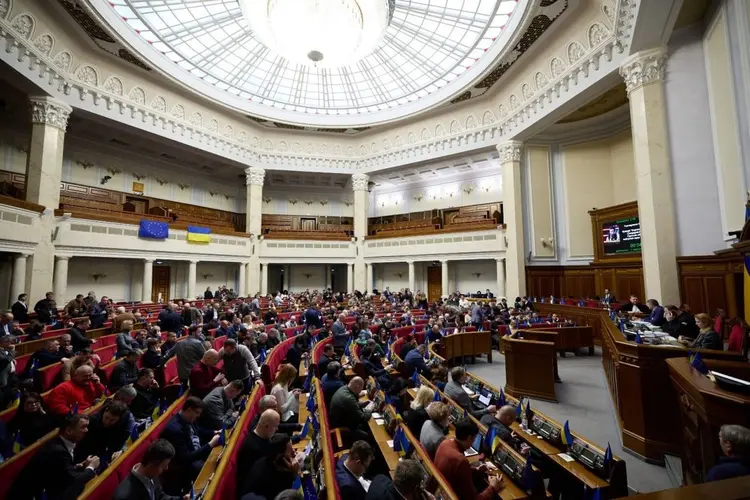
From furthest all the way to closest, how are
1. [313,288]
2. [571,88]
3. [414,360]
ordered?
1. [313,288]
2. [571,88]
3. [414,360]

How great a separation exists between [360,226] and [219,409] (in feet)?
51.8

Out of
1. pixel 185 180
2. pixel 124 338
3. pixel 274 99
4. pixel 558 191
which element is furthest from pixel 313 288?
pixel 124 338

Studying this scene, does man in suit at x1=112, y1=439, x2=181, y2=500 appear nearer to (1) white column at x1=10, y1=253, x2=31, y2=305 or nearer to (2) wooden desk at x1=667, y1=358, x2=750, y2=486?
(2) wooden desk at x1=667, y1=358, x2=750, y2=486

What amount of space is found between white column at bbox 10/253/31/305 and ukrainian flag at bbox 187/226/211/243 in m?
5.57

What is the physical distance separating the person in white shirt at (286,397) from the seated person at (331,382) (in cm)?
35

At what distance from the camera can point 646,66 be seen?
813 cm

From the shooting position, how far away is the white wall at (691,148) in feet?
24.3

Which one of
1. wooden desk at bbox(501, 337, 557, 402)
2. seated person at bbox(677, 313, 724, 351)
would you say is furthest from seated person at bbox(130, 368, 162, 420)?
seated person at bbox(677, 313, 724, 351)

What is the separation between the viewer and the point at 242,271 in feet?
55.8

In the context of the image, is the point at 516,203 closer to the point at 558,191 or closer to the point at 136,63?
the point at 558,191

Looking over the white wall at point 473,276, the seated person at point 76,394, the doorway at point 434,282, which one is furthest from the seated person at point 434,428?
the doorway at point 434,282

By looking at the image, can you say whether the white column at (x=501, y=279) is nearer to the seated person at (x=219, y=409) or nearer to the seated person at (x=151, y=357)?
the seated person at (x=151, y=357)

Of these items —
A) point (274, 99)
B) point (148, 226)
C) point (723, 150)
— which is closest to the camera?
point (723, 150)

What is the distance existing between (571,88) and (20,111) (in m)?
18.3
